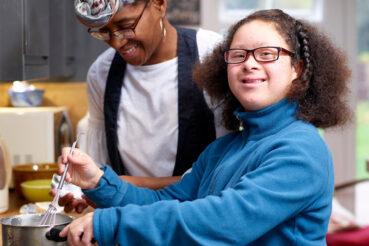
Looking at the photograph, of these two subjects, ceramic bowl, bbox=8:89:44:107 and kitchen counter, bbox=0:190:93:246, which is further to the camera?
ceramic bowl, bbox=8:89:44:107

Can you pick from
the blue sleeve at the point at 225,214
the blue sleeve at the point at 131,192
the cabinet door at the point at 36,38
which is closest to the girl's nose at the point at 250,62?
the blue sleeve at the point at 225,214

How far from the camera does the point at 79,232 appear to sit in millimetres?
1040

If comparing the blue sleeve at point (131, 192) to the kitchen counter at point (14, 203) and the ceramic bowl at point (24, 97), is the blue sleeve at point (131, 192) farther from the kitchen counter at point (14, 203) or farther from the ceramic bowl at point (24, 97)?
the ceramic bowl at point (24, 97)

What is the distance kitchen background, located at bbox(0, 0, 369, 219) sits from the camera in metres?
1.59

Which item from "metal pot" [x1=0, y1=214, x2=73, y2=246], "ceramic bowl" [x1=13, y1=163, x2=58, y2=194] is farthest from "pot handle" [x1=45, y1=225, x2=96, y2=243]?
"ceramic bowl" [x1=13, y1=163, x2=58, y2=194]

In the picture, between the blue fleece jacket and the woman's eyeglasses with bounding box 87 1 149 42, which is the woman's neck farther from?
the blue fleece jacket

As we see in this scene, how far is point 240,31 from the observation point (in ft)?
4.27

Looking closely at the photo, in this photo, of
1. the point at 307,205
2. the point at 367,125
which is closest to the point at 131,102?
the point at 307,205

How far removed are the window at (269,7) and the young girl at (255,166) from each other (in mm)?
2364

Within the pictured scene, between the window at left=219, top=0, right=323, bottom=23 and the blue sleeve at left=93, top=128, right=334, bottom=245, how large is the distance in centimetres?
277

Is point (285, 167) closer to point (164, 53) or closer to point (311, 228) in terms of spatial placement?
point (311, 228)

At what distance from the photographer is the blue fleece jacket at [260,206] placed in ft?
3.48

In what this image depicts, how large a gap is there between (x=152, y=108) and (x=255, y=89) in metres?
0.49

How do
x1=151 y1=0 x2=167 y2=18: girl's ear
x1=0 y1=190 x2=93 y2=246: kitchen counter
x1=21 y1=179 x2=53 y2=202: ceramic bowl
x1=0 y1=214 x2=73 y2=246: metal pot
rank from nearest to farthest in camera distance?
x1=0 y1=214 x2=73 y2=246: metal pot → x1=151 y1=0 x2=167 y2=18: girl's ear → x1=0 y1=190 x2=93 y2=246: kitchen counter → x1=21 y1=179 x2=53 y2=202: ceramic bowl
